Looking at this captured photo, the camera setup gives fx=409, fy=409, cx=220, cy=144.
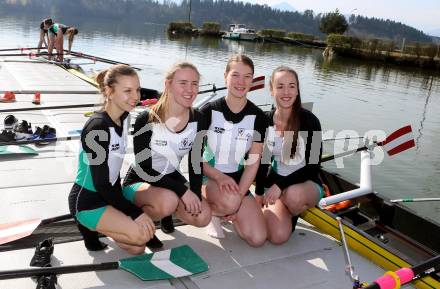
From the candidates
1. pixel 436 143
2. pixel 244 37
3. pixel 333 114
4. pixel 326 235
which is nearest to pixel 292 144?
pixel 326 235

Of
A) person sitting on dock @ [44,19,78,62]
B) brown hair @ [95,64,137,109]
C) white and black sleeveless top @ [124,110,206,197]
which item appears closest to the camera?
brown hair @ [95,64,137,109]

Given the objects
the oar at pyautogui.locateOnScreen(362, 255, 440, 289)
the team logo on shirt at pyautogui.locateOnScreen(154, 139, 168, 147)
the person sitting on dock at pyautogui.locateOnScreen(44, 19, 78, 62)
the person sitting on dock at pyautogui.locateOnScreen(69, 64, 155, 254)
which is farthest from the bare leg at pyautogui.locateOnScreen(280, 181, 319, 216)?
the person sitting on dock at pyautogui.locateOnScreen(44, 19, 78, 62)

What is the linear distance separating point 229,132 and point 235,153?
0.22 m

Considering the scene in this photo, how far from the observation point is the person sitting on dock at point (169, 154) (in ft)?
11.3

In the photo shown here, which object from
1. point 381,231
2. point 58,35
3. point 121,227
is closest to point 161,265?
point 121,227

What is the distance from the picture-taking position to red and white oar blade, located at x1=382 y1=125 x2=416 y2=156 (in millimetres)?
5480

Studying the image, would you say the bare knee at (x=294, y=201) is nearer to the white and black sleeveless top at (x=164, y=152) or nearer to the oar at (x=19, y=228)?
the white and black sleeveless top at (x=164, y=152)

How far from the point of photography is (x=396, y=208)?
460 centimetres

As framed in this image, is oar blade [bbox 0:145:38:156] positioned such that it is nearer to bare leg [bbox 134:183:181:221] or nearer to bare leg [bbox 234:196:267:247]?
bare leg [bbox 134:183:181:221]

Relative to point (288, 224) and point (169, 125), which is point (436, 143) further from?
point (169, 125)

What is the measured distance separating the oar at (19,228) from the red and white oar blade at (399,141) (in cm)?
418

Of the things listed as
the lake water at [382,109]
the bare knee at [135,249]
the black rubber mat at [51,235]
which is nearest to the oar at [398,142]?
the lake water at [382,109]

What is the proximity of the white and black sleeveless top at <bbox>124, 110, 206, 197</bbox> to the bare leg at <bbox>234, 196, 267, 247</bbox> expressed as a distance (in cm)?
49

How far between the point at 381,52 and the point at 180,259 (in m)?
42.6
